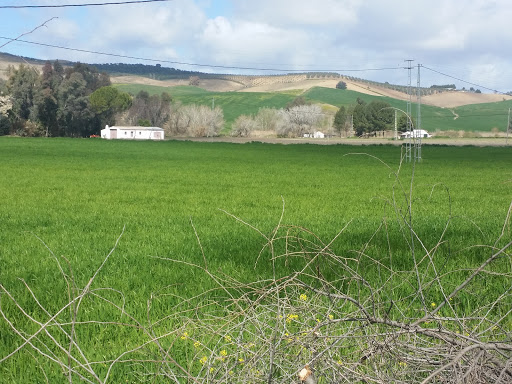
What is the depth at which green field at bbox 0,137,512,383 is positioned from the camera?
229 inches

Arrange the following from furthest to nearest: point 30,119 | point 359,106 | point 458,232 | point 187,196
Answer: point 359,106
point 30,119
point 187,196
point 458,232

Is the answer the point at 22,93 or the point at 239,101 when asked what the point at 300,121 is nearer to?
the point at 239,101

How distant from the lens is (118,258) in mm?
8344

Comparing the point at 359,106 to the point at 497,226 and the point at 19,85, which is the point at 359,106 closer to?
the point at 19,85

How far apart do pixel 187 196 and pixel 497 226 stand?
1009 centimetres

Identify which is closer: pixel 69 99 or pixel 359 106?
pixel 69 99

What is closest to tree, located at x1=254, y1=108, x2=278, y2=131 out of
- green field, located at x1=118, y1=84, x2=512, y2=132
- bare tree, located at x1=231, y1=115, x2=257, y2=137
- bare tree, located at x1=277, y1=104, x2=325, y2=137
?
bare tree, located at x1=277, y1=104, x2=325, y2=137

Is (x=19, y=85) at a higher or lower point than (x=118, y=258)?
higher

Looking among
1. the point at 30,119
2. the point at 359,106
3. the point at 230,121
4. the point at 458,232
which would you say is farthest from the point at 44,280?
the point at 230,121

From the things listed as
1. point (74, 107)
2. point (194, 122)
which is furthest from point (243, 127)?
point (74, 107)

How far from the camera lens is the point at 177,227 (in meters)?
11.7

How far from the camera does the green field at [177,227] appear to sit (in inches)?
229

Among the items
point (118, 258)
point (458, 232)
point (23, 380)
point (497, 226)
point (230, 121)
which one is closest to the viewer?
point (23, 380)

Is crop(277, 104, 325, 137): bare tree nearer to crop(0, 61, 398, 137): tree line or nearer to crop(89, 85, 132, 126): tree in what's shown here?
crop(0, 61, 398, 137): tree line
